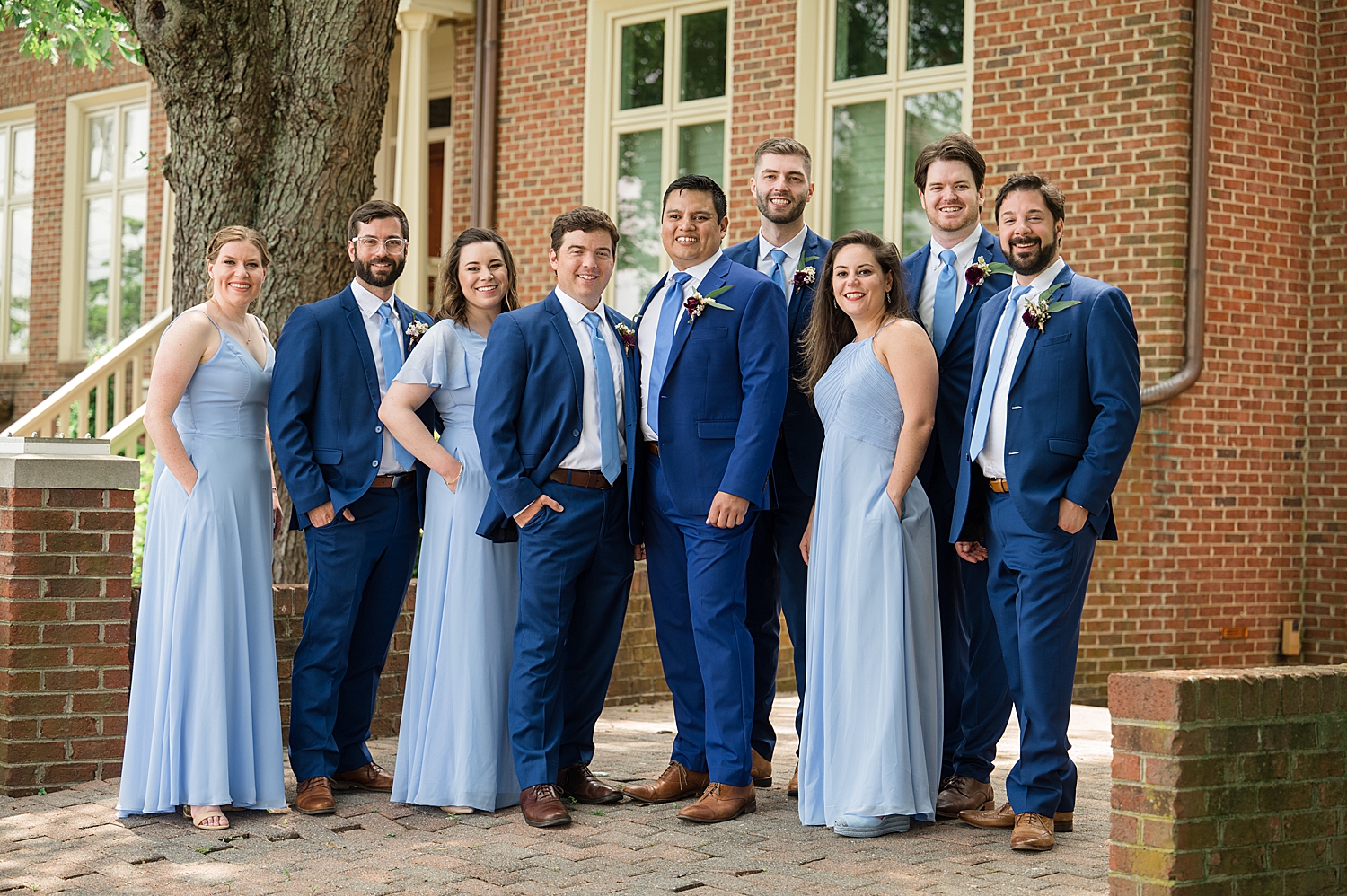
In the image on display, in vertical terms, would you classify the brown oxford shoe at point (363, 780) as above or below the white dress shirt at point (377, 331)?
below

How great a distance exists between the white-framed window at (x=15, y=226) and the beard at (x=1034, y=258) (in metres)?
14.1

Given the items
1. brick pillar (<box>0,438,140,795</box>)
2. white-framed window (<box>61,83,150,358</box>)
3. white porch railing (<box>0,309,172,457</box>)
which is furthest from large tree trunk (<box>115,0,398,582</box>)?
white-framed window (<box>61,83,150,358</box>)

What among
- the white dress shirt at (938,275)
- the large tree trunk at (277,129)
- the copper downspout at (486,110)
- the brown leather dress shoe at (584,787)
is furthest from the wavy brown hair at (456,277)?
the copper downspout at (486,110)

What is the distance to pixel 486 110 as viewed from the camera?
11.8 metres

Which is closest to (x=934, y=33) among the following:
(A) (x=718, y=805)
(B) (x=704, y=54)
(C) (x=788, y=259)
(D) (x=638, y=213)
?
(B) (x=704, y=54)

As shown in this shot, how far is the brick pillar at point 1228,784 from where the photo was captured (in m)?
3.58

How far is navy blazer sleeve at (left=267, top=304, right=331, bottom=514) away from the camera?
509 centimetres

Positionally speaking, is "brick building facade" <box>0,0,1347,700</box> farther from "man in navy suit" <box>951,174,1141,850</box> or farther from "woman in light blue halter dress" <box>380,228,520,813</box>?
"woman in light blue halter dress" <box>380,228,520,813</box>

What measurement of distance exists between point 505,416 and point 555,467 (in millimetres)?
244

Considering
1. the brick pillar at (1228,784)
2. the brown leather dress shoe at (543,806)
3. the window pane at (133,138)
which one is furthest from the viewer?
the window pane at (133,138)

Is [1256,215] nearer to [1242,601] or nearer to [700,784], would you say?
[1242,601]

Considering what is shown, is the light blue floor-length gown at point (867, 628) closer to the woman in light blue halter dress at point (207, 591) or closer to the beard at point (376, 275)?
the beard at point (376, 275)

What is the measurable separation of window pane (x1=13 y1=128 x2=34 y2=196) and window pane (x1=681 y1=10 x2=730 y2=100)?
8.90 meters

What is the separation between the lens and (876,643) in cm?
475
